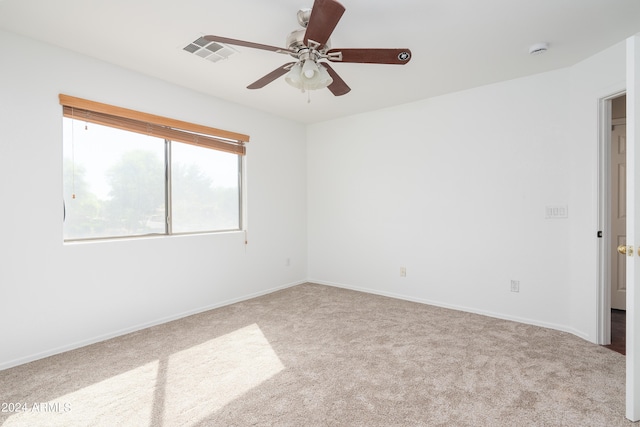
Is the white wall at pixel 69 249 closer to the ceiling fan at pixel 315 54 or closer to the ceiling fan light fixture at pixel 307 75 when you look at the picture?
the ceiling fan at pixel 315 54

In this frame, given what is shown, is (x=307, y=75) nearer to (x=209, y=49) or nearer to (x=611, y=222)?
(x=209, y=49)

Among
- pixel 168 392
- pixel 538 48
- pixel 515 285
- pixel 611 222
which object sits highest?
pixel 538 48

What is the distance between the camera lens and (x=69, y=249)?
260cm

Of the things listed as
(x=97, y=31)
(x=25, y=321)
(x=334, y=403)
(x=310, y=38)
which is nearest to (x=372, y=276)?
(x=334, y=403)

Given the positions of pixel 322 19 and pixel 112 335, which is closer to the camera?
pixel 322 19

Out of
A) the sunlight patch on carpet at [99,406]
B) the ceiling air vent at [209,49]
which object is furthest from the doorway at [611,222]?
the sunlight patch on carpet at [99,406]

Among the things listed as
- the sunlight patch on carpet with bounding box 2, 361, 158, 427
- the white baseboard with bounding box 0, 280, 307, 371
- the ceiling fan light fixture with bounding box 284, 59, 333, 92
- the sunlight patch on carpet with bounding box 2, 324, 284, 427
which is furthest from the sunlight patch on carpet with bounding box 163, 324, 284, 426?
the ceiling fan light fixture with bounding box 284, 59, 333, 92

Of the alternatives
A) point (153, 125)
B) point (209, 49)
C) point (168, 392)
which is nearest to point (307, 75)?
point (209, 49)

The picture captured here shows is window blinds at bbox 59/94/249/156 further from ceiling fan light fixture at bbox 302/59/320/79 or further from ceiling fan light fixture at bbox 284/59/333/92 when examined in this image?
ceiling fan light fixture at bbox 302/59/320/79

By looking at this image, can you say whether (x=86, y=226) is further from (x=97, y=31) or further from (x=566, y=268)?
(x=566, y=268)

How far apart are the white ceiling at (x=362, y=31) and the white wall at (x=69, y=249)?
0.22m

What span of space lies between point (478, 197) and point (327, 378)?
2482mm

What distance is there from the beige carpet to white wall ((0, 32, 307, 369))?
0.24 m

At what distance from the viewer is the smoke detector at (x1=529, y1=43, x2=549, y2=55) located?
2480 mm
